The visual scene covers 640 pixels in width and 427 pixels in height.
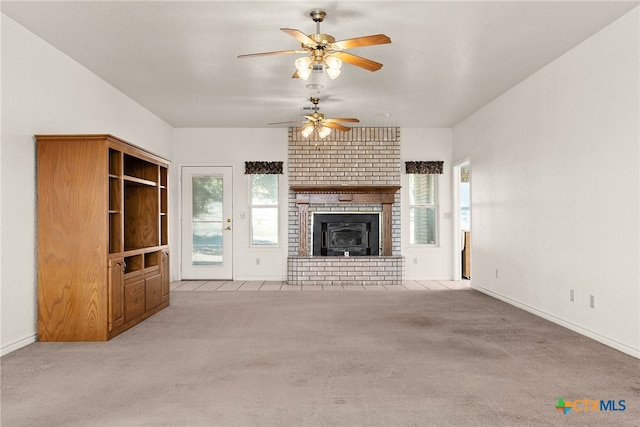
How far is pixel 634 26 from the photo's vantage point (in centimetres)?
350

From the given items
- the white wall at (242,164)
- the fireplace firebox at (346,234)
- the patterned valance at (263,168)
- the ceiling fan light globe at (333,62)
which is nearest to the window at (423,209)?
the fireplace firebox at (346,234)

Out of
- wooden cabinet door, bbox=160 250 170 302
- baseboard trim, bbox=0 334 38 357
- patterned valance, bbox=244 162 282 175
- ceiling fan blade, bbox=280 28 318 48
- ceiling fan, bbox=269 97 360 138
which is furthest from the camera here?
patterned valance, bbox=244 162 282 175

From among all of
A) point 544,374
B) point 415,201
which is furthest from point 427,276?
point 544,374

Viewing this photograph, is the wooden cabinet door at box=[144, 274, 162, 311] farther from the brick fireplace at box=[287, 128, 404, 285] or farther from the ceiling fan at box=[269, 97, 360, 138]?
the brick fireplace at box=[287, 128, 404, 285]

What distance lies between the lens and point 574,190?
170 inches

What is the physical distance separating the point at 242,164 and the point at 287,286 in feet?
7.72

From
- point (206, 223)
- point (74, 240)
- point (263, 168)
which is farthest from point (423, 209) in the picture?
point (74, 240)

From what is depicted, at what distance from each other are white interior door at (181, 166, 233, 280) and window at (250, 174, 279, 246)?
1.36ft

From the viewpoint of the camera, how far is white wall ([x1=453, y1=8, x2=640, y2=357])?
3.61 meters

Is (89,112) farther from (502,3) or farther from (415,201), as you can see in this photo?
(415,201)

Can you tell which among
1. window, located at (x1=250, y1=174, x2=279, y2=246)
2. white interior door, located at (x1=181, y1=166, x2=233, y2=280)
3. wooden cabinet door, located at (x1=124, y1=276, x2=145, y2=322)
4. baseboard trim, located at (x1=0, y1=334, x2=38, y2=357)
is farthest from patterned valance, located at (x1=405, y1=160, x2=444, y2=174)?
baseboard trim, located at (x1=0, y1=334, x2=38, y2=357)

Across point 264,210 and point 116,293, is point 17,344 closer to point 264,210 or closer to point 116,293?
point 116,293

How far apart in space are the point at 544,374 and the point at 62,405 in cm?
307

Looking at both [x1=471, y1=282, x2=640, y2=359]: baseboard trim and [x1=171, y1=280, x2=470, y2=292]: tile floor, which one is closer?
[x1=471, y1=282, x2=640, y2=359]: baseboard trim
